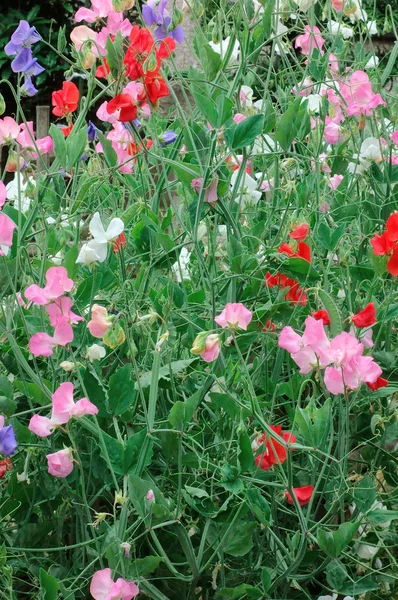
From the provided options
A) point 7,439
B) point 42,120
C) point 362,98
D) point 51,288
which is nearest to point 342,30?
point 362,98

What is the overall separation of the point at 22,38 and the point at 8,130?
221 millimetres

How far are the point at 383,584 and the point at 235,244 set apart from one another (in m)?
0.57

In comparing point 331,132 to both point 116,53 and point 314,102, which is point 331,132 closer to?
point 314,102

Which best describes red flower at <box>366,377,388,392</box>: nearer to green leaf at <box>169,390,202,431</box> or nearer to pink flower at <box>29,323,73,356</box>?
green leaf at <box>169,390,202,431</box>

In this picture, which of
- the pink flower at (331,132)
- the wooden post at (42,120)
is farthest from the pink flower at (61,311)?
the wooden post at (42,120)

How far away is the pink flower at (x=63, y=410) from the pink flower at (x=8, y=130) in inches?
16.2

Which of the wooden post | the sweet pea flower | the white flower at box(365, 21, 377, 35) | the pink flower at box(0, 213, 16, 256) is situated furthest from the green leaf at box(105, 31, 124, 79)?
the wooden post

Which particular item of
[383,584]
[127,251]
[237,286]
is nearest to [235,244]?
[237,286]

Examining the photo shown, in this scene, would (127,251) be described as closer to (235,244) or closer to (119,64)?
(235,244)

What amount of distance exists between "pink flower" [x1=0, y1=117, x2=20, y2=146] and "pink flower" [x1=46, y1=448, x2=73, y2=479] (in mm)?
451

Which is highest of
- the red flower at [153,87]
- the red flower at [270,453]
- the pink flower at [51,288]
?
the red flower at [153,87]

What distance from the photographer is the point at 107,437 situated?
1.00 meters

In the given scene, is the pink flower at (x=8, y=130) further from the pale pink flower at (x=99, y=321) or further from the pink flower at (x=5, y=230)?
the pale pink flower at (x=99, y=321)

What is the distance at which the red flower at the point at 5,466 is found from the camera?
1191 millimetres
